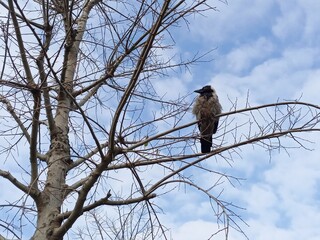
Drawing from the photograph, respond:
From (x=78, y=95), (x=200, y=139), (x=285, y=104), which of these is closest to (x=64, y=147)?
(x=78, y=95)

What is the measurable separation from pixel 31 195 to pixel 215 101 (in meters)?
2.25

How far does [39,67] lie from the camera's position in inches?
116

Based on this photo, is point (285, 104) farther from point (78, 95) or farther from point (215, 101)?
point (215, 101)

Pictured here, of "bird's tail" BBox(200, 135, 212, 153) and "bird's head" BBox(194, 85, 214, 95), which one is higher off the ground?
"bird's head" BBox(194, 85, 214, 95)

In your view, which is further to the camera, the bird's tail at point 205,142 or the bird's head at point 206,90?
the bird's head at point 206,90

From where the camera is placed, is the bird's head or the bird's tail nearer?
the bird's tail

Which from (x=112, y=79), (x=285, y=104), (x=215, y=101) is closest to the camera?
(x=285, y=104)

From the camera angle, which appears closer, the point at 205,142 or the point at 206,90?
the point at 205,142

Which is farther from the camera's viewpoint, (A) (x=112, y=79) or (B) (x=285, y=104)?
(A) (x=112, y=79)

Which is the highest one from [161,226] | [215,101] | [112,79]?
[215,101]

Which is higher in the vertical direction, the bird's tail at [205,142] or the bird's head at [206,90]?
the bird's head at [206,90]

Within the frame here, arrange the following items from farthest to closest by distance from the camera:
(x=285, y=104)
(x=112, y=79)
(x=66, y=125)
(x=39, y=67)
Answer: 1. (x=66, y=125)
2. (x=112, y=79)
3. (x=39, y=67)
4. (x=285, y=104)

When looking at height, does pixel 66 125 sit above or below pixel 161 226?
above

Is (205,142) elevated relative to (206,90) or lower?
lower
